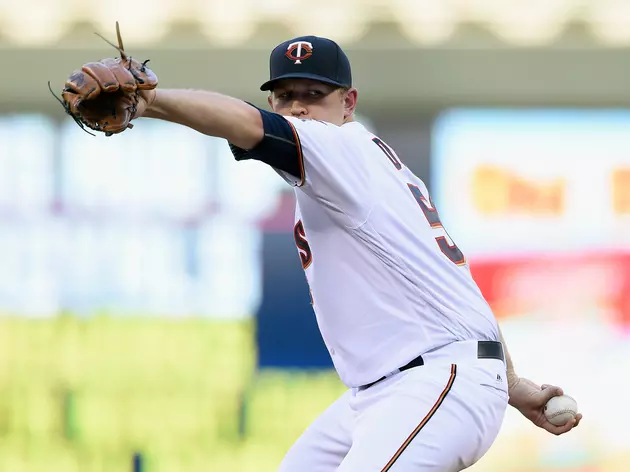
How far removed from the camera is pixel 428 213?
314 centimetres

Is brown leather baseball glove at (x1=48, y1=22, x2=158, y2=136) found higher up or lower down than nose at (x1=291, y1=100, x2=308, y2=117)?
lower down

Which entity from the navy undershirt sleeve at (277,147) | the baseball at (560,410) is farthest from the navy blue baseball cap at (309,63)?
the baseball at (560,410)

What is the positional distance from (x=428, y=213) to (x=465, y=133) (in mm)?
4722

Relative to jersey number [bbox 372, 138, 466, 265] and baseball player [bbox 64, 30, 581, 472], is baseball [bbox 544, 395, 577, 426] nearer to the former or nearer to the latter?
baseball player [bbox 64, 30, 581, 472]

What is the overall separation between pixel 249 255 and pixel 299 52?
457cm

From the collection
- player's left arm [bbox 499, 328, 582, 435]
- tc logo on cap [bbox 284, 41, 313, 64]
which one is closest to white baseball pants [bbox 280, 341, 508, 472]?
player's left arm [bbox 499, 328, 582, 435]

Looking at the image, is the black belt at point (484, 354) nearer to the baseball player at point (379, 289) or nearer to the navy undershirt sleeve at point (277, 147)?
the baseball player at point (379, 289)

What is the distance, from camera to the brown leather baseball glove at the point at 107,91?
2.47 m

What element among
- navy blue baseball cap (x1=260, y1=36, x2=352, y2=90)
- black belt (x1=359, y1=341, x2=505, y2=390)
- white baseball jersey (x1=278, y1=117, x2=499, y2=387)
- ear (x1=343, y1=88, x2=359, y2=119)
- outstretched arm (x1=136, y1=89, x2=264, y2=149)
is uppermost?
navy blue baseball cap (x1=260, y1=36, x2=352, y2=90)

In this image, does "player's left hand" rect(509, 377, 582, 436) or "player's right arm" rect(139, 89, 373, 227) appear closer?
"player's right arm" rect(139, 89, 373, 227)

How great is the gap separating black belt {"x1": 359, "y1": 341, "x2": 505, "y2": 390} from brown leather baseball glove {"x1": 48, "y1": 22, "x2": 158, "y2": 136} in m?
0.95

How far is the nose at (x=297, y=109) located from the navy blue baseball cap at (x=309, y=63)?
0.08 meters

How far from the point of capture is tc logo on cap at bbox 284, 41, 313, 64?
323 centimetres

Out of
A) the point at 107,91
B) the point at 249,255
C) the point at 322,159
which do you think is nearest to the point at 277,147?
the point at 322,159
